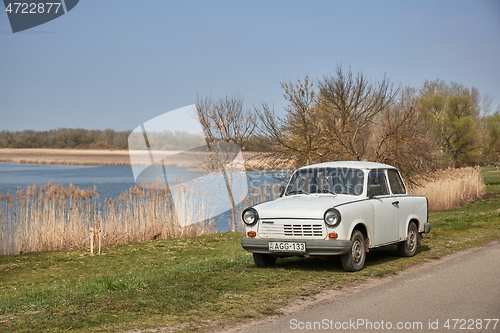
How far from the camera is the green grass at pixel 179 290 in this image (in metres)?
7.07

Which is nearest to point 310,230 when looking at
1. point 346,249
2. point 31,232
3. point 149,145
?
point 346,249

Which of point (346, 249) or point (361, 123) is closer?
point (346, 249)

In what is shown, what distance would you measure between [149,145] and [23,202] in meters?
5.51

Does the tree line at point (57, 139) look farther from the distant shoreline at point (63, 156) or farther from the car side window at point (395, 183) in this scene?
the car side window at point (395, 183)

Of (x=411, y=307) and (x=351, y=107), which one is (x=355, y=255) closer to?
(x=411, y=307)

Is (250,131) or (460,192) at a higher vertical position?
(250,131)

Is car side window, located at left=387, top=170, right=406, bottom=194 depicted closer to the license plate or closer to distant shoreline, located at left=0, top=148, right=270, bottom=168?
the license plate

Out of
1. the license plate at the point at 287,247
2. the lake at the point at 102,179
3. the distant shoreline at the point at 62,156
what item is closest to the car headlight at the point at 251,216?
the license plate at the point at 287,247

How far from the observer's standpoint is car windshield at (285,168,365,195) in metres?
11.5

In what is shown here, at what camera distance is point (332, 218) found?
10.0 meters

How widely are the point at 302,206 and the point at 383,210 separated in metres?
1.82

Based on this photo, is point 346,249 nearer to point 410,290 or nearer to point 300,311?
point 410,290

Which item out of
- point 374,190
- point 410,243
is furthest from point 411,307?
point 410,243

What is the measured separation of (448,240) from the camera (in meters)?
15.0
